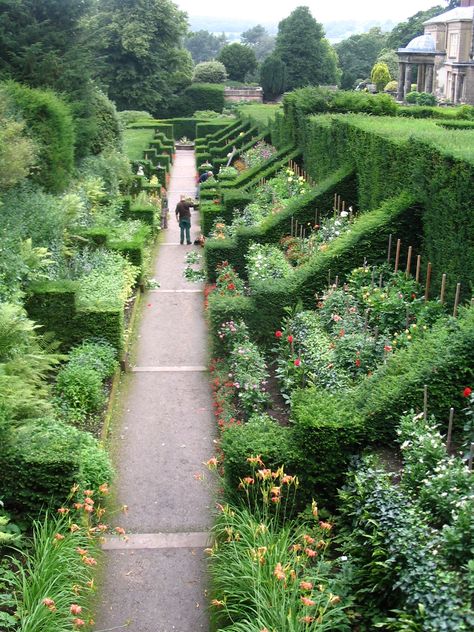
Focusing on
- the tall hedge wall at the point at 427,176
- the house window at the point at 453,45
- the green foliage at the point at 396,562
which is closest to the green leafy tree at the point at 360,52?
the house window at the point at 453,45

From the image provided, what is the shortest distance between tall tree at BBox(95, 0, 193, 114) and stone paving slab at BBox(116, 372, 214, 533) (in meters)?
46.0

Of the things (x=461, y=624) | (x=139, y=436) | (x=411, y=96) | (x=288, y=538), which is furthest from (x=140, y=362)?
(x=411, y=96)

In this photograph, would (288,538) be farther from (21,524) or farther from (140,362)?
(140,362)

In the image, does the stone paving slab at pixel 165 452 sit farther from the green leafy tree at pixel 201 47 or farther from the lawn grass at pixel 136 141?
the green leafy tree at pixel 201 47

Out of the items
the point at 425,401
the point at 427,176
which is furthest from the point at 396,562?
the point at 427,176

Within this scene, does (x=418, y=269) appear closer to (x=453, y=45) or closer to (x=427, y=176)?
(x=427, y=176)

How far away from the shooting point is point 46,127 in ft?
58.7

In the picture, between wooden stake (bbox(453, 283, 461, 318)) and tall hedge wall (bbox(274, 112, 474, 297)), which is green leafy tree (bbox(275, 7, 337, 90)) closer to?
tall hedge wall (bbox(274, 112, 474, 297))

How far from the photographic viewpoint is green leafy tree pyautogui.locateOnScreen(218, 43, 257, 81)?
7706 cm

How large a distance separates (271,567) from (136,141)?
118ft

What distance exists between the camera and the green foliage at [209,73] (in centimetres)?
6856

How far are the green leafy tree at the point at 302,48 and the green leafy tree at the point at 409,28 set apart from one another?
437 inches

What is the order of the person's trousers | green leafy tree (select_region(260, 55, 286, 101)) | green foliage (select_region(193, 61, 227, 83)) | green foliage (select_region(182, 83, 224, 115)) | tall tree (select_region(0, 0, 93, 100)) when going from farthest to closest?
1. green foliage (select_region(193, 61, 227, 83))
2. green leafy tree (select_region(260, 55, 286, 101))
3. green foliage (select_region(182, 83, 224, 115))
4. the person's trousers
5. tall tree (select_region(0, 0, 93, 100))

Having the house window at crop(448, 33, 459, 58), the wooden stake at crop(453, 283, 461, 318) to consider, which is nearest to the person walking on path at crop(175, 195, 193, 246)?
the wooden stake at crop(453, 283, 461, 318)
